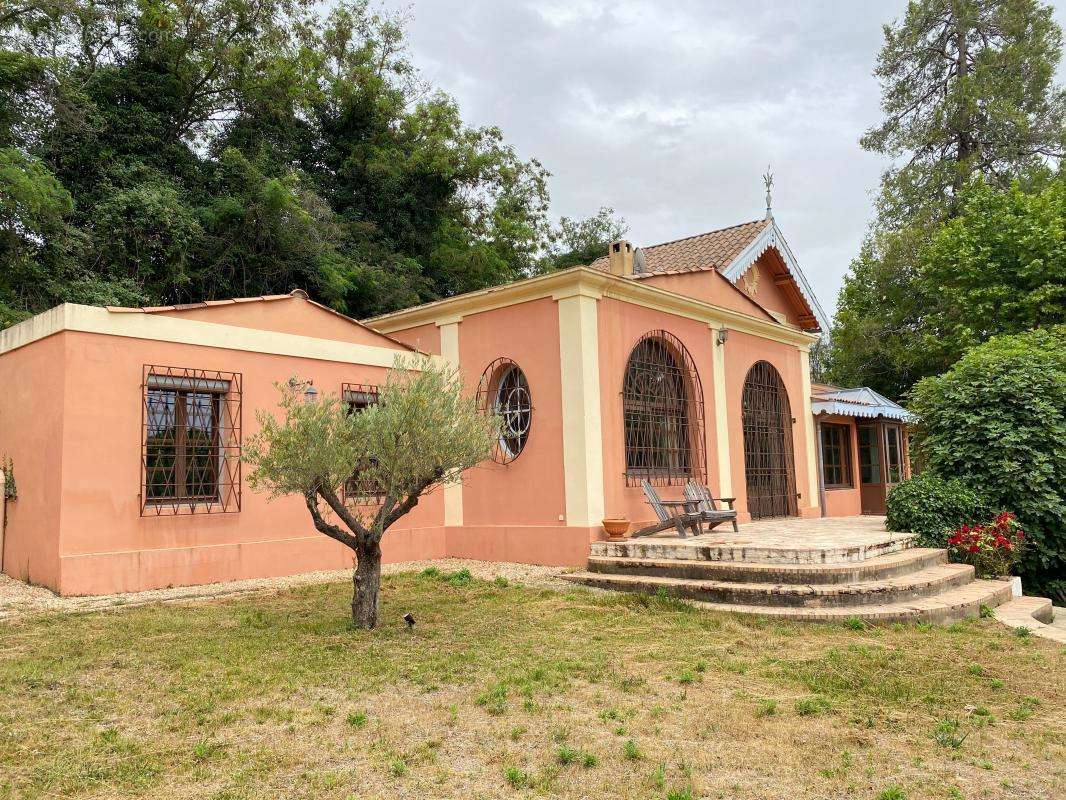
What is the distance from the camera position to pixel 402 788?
3275 mm

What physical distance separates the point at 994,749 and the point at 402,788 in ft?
9.18

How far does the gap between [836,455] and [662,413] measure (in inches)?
270

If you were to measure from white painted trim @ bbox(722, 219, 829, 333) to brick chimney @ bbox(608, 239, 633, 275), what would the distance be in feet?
6.47

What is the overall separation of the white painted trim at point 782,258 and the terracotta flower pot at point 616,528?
5407mm

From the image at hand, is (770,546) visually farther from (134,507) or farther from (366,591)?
(134,507)

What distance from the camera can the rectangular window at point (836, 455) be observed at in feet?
52.5

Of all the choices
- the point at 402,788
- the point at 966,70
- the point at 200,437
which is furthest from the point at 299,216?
the point at 966,70

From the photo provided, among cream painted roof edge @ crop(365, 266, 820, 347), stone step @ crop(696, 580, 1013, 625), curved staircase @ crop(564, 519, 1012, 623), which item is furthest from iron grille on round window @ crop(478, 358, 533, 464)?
stone step @ crop(696, 580, 1013, 625)

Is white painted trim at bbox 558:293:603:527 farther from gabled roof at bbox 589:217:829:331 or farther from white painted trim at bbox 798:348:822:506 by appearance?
white painted trim at bbox 798:348:822:506

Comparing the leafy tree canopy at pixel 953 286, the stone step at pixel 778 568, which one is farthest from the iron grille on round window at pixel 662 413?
the leafy tree canopy at pixel 953 286

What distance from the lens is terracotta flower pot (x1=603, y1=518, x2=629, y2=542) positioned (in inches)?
375

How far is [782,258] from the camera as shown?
15.1 meters

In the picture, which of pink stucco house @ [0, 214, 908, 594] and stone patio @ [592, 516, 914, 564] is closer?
stone patio @ [592, 516, 914, 564]

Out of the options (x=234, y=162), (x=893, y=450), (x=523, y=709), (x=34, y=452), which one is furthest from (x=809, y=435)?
(x=234, y=162)
